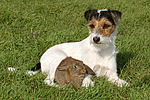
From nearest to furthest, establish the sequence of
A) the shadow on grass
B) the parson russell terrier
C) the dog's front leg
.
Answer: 1. the parson russell terrier
2. the dog's front leg
3. the shadow on grass

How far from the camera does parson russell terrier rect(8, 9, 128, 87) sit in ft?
14.0

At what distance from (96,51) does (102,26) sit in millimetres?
636

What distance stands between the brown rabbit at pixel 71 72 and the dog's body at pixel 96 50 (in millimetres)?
164

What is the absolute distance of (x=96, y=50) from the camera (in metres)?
4.60

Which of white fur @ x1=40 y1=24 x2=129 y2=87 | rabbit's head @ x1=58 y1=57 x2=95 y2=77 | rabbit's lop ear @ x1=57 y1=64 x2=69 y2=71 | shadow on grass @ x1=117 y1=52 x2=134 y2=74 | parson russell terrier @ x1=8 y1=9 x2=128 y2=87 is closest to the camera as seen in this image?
rabbit's head @ x1=58 y1=57 x2=95 y2=77

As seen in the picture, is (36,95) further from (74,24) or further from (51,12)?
(51,12)

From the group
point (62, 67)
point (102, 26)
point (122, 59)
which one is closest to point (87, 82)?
point (62, 67)

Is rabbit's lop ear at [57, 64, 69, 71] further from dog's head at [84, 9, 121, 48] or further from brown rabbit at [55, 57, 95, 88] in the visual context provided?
dog's head at [84, 9, 121, 48]

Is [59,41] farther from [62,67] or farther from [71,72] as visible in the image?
[71,72]

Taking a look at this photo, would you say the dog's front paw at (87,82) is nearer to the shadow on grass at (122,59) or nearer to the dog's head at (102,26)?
the dog's head at (102,26)

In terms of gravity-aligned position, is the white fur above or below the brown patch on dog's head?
below

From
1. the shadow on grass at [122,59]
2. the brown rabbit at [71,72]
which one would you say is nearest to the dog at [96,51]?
the brown rabbit at [71,72]

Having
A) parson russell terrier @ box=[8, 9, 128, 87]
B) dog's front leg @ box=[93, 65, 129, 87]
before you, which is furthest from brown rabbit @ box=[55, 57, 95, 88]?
dog's front leg @ box=[93, 65, 129, 87]

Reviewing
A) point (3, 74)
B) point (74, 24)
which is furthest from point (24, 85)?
point (74, 24)
